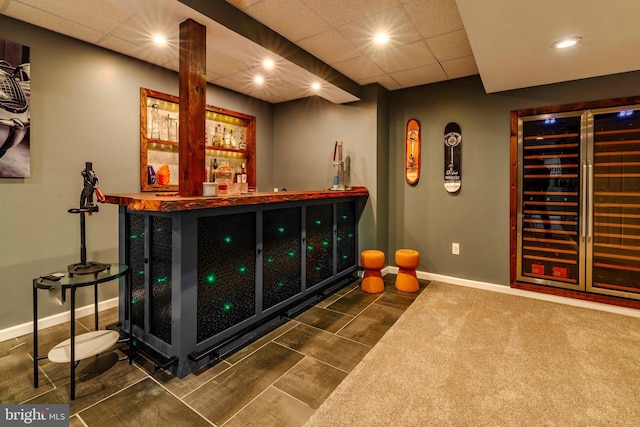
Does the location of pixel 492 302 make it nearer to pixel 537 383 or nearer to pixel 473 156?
pixel 537 383

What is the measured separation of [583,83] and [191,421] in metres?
4.39

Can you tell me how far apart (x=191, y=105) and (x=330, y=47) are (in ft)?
5.06

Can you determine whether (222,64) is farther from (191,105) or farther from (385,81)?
(385,81)

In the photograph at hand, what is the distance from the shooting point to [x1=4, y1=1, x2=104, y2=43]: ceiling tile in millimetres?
2318

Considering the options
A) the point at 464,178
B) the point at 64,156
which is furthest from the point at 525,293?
the point at 64,156

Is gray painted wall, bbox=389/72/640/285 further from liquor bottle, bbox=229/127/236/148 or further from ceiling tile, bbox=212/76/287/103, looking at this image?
liquor bottle, bbox=229/127/236/148

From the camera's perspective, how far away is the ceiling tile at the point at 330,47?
2.79 meters

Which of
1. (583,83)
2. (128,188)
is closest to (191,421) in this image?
(128,188)

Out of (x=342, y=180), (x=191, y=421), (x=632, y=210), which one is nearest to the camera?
(x=191, y=421)

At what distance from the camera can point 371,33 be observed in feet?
8.90

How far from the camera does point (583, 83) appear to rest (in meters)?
3.17

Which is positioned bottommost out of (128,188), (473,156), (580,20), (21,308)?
(21,308)

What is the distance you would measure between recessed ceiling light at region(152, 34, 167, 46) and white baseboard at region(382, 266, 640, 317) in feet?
11.6

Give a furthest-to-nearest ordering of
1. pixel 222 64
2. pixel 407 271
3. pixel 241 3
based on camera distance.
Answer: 1. pixel 407 271
2. pixel 222 64
3. pixel 241 3
